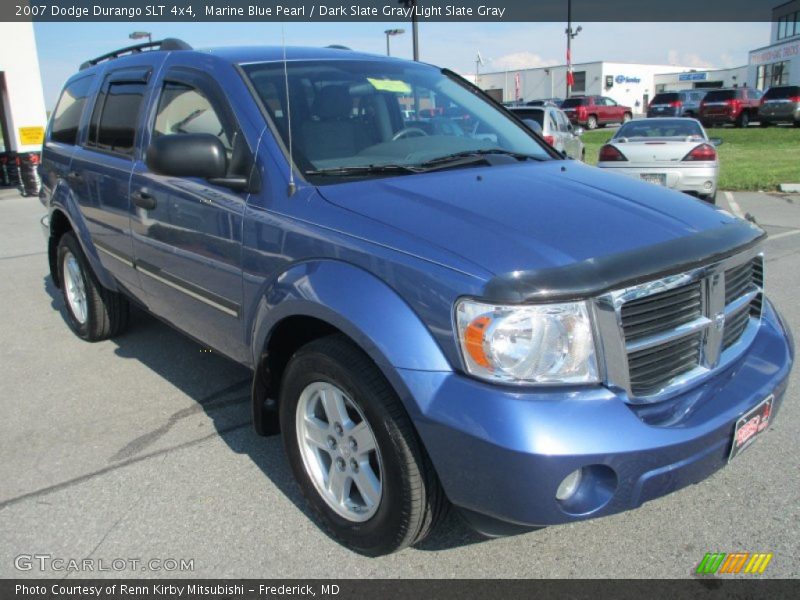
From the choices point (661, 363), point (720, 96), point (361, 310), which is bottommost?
point (661, 363)

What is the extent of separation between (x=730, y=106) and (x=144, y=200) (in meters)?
34.0

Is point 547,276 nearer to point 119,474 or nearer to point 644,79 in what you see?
point 119,474

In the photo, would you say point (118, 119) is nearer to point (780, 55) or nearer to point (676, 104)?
point (676, 104)

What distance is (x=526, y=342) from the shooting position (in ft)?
6.96

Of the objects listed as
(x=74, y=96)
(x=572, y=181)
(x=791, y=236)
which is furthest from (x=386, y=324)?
(x=791, y=236)

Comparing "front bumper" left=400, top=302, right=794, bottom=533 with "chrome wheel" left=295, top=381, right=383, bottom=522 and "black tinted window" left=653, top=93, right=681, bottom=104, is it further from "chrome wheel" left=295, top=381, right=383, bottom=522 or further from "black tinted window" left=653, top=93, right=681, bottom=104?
"black tinted window" left=653, top=93, right=681, bottom=104

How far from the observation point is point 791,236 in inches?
337

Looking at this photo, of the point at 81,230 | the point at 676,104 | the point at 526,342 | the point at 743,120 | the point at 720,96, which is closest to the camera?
the point at 526,342

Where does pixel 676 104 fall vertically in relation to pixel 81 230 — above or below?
above

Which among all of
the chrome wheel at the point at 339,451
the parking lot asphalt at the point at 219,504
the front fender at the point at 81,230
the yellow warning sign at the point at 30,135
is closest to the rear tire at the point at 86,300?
the front fender at the point at 81,230

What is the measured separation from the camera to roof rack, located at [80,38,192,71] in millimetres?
3873

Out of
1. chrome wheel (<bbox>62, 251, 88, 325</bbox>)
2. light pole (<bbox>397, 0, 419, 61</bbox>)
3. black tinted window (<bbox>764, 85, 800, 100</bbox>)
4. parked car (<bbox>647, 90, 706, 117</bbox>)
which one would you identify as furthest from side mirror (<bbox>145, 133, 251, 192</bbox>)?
parked car (<bbox>647, 90, 706, 117</bbox>)

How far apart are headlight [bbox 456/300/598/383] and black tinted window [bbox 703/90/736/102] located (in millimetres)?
34886
